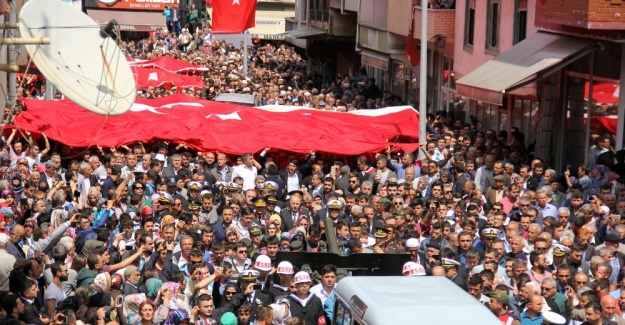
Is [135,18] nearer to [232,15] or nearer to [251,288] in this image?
[232,15]

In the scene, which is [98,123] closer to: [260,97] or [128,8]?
[260,97]

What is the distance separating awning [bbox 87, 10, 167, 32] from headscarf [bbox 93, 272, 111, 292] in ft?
191

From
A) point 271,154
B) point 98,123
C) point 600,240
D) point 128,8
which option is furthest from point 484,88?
point 128,8

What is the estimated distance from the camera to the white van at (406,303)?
9.55 m

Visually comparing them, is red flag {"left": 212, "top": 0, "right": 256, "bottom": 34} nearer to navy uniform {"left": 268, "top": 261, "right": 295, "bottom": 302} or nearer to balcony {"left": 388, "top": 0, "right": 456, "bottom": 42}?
balcony {"left": 388, "top": 0, "right": 456, "bottom": 42}

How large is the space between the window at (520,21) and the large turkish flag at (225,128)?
10.1ft

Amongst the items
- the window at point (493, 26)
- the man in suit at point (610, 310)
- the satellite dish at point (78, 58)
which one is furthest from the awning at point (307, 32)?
the man in suit at point (610, 310)

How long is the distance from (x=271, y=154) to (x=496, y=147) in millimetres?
3678

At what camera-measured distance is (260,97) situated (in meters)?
33.7

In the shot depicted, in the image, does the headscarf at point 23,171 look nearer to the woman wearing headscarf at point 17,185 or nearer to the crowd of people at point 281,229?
the crowd of people at point 281,229

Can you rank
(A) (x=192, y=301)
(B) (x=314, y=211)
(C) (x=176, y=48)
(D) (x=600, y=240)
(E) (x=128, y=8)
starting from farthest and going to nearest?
(E) (x=128, y=8) < (C) (x=176, y=48) < (B) (x=314, y=211) < (D) (x=600, y=240) < (A) (x=192, y=301)

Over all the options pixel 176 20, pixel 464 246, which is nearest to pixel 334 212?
pixel 464 246

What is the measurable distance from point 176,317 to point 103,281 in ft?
4.73

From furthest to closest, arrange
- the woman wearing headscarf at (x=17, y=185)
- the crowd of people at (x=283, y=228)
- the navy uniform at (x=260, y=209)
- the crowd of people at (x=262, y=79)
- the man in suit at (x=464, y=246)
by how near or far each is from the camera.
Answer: the crowd of people at (x=262, y=79)
the woman wearing headscarf at (x=17, y=185)
the navy uniform at (x=260, y=209)
the man in suit at (x=464, y=246)
the crowd of people at (x=283, y=228)
